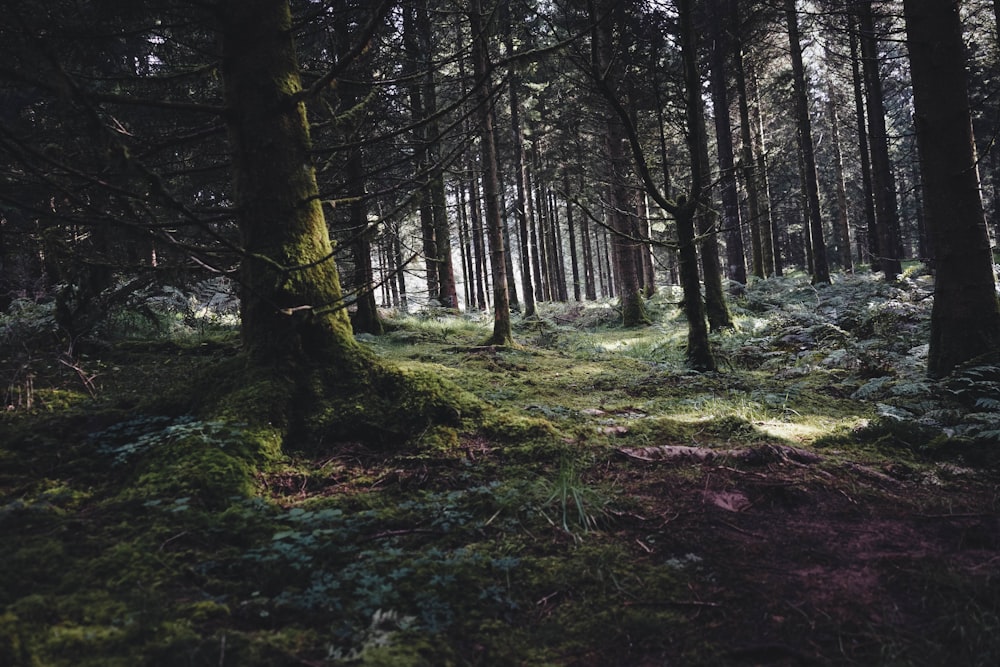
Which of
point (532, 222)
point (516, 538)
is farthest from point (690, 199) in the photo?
point (532, 222)

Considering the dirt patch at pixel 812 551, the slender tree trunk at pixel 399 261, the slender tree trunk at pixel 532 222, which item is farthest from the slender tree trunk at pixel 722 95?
the dirt patch at pixel 812 551

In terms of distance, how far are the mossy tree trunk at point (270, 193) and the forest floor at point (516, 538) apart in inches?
32.1

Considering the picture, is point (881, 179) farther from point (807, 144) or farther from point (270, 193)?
point (270, 193)

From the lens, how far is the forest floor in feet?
6.36

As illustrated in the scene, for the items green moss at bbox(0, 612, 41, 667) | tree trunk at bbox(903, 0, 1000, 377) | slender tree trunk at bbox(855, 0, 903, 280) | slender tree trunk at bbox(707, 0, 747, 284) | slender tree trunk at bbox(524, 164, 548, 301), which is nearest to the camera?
green moss at bbox(0, 612, 41, 667)

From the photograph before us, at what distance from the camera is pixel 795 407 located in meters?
5.43

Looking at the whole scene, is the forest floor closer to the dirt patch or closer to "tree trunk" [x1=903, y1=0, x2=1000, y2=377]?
the dirt patch

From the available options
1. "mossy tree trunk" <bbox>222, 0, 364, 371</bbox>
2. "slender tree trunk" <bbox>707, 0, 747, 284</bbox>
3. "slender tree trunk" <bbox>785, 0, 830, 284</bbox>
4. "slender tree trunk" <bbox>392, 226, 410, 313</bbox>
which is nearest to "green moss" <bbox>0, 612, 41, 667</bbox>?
"slender tree trunk" <bbox>392, 226, 410, 313</bbox>

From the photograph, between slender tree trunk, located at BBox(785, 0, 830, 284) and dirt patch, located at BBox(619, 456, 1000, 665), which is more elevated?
slender tree trunk, located at BBox(785, 0, 830, 284)

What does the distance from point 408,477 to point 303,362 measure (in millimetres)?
1297

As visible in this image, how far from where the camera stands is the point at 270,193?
394 cm

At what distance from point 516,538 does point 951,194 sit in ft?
19.0

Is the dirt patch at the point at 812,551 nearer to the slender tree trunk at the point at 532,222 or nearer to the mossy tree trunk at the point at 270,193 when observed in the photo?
the mossy tree trunk at the point at 270,193

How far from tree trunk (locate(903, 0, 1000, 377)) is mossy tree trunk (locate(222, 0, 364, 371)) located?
591cm
